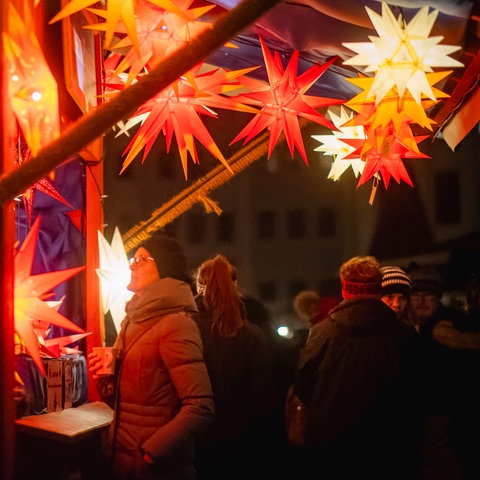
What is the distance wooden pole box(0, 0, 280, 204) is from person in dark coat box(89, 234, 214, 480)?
1.55 meters

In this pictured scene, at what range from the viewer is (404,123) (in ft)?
12.1

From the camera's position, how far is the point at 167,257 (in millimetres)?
3258

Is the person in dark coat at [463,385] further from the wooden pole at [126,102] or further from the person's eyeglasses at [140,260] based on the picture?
the wooden pole at [126,102]

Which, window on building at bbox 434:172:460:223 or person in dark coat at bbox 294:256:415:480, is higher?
window on building at bbox 434:172:460:223

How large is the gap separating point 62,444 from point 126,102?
6.35 feet

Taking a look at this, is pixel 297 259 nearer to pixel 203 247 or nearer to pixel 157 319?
pixel 203 247

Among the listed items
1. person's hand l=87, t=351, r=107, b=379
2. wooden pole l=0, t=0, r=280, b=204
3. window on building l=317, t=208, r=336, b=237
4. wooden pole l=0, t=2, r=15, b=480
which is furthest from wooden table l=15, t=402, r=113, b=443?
window on building l=317, t=208, r=336, b=237

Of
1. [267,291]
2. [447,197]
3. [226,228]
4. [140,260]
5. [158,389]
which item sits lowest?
[267,291]

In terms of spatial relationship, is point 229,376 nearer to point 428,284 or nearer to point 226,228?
point 428,284

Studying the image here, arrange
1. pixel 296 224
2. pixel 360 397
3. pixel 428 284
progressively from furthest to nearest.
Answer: pixel 296 224, pixel 428 284, pixel 360 397

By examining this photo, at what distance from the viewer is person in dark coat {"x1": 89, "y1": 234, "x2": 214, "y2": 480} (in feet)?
8.99

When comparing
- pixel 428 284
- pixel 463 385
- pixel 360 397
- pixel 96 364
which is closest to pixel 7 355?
pixel 96 364

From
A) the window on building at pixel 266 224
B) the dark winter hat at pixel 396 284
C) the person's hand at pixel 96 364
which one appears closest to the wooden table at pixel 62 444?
the person's hand at pixel 96 364

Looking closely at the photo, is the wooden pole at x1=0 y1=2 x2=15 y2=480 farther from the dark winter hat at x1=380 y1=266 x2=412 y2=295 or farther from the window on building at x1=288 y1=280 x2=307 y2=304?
the window on building at x1=288 y1=280 x2=307 y2=304
